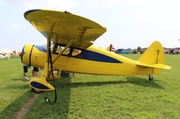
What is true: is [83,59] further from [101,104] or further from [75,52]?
[101,104]

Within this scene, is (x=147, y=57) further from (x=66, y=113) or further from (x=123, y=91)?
(x=66, y=113)

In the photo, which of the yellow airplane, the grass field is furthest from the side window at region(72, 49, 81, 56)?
the grass field

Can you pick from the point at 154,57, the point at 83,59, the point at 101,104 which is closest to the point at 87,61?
the point at 83,59

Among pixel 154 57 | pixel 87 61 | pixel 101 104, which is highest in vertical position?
pixel 154 57

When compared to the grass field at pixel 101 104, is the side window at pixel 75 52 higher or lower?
higher

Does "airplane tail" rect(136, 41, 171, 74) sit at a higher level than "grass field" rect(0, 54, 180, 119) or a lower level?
higher

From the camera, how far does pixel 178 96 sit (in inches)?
230

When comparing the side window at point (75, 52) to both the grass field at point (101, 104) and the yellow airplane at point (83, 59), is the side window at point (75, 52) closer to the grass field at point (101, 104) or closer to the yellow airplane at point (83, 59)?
the yellow airplane at point (83, 59)

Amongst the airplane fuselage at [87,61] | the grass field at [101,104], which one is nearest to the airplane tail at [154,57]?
the airplane fuselage at [87,61]

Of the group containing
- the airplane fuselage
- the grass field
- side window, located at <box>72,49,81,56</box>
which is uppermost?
side window, located at <box>72,49,81,56</box>

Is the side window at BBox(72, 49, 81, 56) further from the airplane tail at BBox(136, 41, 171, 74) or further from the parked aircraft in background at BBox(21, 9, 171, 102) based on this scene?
the airplane tail at BBox(136, 41, 171, 74)

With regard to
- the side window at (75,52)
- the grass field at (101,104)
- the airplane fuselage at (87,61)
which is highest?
the side window at (75,52)

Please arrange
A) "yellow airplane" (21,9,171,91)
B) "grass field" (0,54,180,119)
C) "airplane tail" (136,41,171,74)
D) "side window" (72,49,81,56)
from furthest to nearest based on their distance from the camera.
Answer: "airplane tail" (136,41,171,74)
"side window" (72,49,81,56)
"yellow airplane" (21,9,171,91)
"grass field" (0,54,180,119)

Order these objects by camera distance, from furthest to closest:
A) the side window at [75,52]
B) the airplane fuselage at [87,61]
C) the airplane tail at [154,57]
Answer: the airplane tail at [154,57]
the side window at [75,52]
the airplane fuselage at [87,61]
